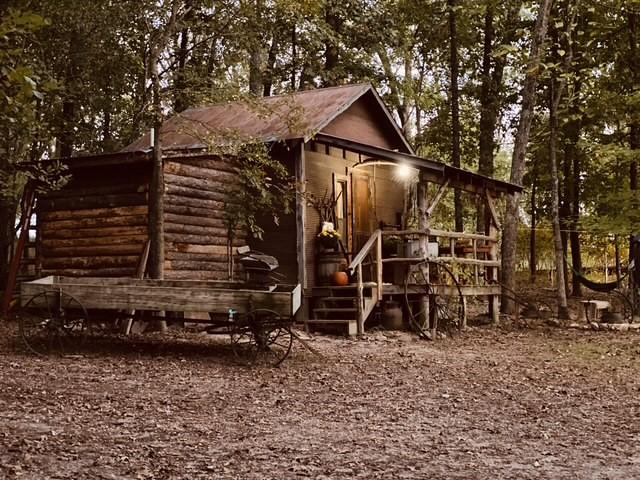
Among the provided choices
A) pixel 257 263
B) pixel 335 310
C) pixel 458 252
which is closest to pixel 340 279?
pixel 335 310

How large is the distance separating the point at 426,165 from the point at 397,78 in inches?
533

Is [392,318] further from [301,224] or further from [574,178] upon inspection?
[574,178]

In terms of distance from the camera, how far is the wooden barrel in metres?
15.9

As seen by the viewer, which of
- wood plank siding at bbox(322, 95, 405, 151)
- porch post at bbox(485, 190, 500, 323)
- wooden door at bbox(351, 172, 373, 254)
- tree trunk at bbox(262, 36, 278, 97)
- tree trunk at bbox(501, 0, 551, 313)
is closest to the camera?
tree trunk at bbox(501, 0, 551, 313)

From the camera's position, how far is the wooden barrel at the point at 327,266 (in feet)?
52.1

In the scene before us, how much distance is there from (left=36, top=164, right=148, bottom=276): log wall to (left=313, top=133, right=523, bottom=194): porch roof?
13.5 ft

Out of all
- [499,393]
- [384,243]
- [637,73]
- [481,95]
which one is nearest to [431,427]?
[499,393]

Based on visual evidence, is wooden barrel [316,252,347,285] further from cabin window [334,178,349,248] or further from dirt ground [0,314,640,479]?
dirt ground [0,314,640,479]

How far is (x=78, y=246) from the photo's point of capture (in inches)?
635

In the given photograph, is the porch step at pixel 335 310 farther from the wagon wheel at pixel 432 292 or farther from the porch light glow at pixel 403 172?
the porch light glow at pixel 403 172

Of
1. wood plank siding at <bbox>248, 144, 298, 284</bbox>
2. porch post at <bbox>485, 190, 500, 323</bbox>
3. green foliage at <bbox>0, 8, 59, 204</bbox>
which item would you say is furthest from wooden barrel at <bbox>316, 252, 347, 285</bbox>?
green foliage at <bbox>0, 8, 59, 204</bbox>

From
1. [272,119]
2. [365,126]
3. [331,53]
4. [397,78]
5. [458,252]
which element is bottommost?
[458,252]

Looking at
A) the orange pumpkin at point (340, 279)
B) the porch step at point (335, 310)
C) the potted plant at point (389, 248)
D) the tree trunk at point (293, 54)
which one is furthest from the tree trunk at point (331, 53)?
the porch step at point (335, 310)

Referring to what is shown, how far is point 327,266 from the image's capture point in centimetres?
1593
